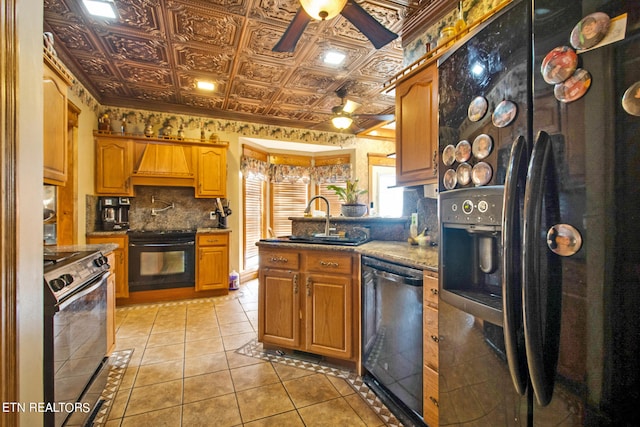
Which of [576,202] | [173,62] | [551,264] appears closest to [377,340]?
[551,264]

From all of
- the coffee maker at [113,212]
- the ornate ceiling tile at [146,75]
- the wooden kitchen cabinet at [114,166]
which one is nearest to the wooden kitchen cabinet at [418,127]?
the ornate ceiling tile at [146,75]

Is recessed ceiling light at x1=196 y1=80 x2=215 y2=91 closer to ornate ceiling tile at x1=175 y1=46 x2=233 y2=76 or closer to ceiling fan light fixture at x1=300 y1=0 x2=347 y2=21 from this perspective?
ornate ceiling tile at x1=175 y1=46 x2=233 y2=76

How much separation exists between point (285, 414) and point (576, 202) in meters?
1.79

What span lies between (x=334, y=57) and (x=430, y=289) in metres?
2.67

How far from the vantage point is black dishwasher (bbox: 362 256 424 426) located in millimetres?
1567

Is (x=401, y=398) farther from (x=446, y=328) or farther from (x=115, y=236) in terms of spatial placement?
(x=115, y=236)

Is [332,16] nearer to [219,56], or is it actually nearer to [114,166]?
[219,56]

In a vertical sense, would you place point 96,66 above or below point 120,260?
→ above

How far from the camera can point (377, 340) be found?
73.7 inches

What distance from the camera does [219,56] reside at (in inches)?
118

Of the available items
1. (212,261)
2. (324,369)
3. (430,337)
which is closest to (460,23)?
(430,337)

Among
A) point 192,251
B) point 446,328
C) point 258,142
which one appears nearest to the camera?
point 446,328

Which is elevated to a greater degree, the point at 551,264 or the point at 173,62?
the point at 173,62

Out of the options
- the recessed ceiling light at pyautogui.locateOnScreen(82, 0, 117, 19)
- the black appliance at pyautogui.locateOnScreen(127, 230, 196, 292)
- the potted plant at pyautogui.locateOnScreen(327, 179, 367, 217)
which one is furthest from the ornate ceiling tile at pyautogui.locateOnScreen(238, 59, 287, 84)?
the black appliance at pyautogui.locateOnScreen(127, 230, 196, 292)
